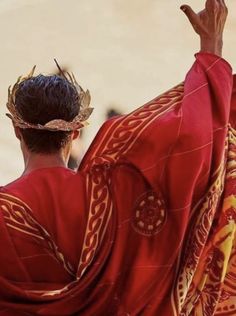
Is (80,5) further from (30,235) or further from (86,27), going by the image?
(30,235)

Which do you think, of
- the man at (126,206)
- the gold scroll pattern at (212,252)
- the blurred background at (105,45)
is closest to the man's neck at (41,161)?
the man at (126,206)

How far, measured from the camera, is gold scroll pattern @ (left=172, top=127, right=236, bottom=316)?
151 centimetres

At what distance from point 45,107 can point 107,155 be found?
0.42ft

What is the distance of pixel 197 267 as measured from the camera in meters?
1.55

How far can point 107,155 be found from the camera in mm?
1524

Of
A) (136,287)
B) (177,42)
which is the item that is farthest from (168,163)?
(177,42)

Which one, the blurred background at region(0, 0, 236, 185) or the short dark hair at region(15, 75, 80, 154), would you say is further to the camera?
the blurred background at region(0, 0, 236, 185)

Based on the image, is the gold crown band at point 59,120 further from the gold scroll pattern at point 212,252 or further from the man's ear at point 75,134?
the gold scroll pattern at point 212,252

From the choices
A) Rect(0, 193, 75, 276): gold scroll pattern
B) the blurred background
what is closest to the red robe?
Rect(0, 193, 75, 276): gold scroll pattern

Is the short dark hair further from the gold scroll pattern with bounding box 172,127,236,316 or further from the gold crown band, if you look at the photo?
the gold scroll pattern with bounding box 172,127,236,316

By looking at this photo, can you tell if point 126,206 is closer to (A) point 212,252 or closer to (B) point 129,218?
(B) point 129,218

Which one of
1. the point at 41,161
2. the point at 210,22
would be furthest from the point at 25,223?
the point at 210,22

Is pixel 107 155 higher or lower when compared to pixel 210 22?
lower

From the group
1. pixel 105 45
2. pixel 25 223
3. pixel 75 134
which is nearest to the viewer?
pixel 25 223
